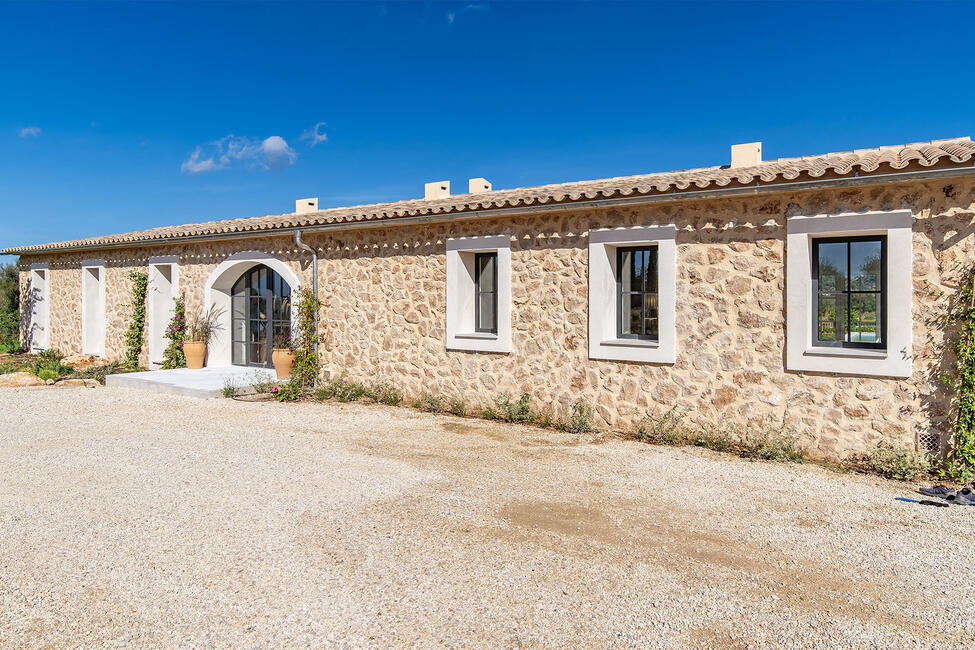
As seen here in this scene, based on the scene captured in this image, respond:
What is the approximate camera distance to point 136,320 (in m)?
13.4

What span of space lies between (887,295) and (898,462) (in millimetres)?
1514

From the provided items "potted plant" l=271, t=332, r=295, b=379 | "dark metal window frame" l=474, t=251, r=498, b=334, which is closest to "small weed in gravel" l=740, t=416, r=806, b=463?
"dark metal window frame" l=474, t=251, r=498, b=334

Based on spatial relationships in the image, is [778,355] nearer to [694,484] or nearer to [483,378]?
[694,484]

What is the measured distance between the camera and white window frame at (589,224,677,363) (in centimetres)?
697

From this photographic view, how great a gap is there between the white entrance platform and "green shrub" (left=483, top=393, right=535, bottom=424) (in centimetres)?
465

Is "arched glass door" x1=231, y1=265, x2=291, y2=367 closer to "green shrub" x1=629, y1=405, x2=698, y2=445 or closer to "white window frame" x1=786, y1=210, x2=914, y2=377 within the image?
"green shrub" x1=629, y1=405, x2=698, y2=445

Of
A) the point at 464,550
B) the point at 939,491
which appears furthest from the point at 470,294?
the point at 939,491

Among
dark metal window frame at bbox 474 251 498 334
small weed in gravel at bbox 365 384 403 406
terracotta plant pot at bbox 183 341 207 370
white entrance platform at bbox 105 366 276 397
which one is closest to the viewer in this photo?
dark metal window frame at bbox 474 251 498 334

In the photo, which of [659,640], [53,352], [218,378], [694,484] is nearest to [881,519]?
[694,484]

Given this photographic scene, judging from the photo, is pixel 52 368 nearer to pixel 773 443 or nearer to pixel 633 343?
pixel 633 343

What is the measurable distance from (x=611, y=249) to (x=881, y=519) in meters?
4.04

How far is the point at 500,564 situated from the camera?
12.0ft

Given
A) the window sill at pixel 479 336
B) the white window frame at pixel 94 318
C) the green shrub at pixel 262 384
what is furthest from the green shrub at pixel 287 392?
the white window frame at pixel 94 318

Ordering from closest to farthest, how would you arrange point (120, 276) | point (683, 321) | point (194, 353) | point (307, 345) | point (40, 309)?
point (683, 321) → point (307, 345) → point (194, 353) → point (120, 276) → point (40, 309)
